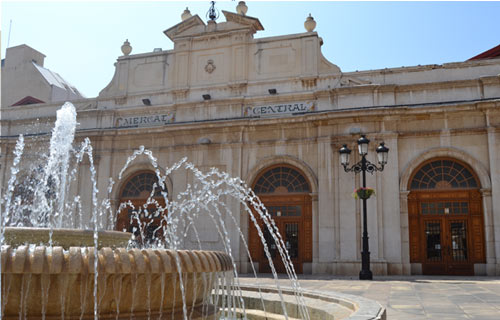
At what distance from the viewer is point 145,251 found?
14.9 feet

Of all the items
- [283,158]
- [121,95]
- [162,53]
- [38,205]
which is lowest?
[38,205]

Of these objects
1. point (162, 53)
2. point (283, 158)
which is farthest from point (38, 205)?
point (283, 158)

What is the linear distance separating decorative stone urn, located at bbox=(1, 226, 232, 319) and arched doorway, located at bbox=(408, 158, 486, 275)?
1347 cm

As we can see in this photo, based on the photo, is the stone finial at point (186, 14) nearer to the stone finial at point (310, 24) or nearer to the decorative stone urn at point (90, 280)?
the stone finial at point (310, 24)

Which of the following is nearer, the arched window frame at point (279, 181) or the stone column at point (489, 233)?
the stone column at point (489, 233)

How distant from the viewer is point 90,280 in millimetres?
4355

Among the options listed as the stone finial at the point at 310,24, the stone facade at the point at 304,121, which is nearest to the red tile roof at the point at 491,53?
the stone facade at the point at 304,121

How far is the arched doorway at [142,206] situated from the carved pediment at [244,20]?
755 cm

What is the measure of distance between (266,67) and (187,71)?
11.9ft

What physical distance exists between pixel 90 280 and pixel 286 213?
1427cm

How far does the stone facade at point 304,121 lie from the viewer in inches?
653

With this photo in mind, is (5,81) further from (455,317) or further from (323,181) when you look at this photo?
(455,317)

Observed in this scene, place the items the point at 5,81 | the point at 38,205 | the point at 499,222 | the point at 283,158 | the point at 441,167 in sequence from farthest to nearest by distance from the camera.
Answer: the point at 5,81
the point at 38,205
the point at 283,158
the point at 441,167
the point at 499,222

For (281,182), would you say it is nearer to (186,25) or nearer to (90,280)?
(186,25)
